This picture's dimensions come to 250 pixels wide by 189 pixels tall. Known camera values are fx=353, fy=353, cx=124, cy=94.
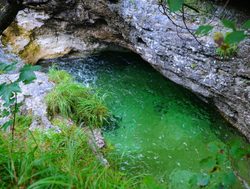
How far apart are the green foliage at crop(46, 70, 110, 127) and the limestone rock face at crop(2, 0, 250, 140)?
1295 millimetres

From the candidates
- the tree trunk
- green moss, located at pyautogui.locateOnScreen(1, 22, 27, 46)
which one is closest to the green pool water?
green moss, located at pyautogui.locateOnScreen(1, 22, 27, 46)

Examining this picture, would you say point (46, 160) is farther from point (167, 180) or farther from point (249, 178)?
point (249, 178)

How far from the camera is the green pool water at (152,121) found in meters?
5.16

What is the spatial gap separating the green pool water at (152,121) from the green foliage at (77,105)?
30 cm

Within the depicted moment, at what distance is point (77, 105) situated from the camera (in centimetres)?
584

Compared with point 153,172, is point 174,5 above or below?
above

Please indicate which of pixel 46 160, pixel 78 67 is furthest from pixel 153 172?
pixel 78 67

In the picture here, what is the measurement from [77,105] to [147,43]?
1621 millimetres

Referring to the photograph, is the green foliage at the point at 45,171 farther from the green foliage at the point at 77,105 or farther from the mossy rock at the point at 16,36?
the mossy rock at the point at 16,36

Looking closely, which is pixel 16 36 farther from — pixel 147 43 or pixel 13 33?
pixel 147 43

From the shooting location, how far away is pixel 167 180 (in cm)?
480

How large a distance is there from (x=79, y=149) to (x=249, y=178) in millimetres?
2313

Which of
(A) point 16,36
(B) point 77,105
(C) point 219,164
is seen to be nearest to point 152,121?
(B) point 77,105

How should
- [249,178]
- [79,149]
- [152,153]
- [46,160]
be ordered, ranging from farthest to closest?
[152,153] < [249,178] < [79,149] < [46,160]
